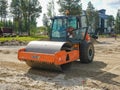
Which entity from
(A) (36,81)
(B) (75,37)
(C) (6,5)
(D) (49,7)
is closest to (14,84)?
(A) (36,81)

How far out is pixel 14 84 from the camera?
761cm

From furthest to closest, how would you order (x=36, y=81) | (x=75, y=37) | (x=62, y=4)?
(x=62, y=4) → (x=75, y=37) → (x=36, y=81)

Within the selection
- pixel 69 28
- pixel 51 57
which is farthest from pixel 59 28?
pixel 51 57

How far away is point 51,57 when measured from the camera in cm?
882

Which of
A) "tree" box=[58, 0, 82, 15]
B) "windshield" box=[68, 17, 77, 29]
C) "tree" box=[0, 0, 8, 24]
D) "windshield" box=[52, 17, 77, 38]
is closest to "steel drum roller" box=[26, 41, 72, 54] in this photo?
"windshield" box=[52, 17, 77, 38]

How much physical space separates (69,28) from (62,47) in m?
1.88

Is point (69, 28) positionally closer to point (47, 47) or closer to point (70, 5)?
point (47, 47)

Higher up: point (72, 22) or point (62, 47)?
point (72, 22)

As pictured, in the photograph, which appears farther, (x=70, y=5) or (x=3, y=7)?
(x=3, y=7)

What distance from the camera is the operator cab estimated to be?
11.1 metres

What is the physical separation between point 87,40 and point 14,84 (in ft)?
17.2

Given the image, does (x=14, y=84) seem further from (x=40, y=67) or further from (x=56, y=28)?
(x=56, y=28)

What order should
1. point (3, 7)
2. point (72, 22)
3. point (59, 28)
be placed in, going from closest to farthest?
point (72, 22), point (59, 28), point (3, 7)

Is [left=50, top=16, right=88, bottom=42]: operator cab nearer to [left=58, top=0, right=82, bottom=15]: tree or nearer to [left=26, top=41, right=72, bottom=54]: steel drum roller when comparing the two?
[left=26, top=41, right=72, bottom=54]: steel drum roller
